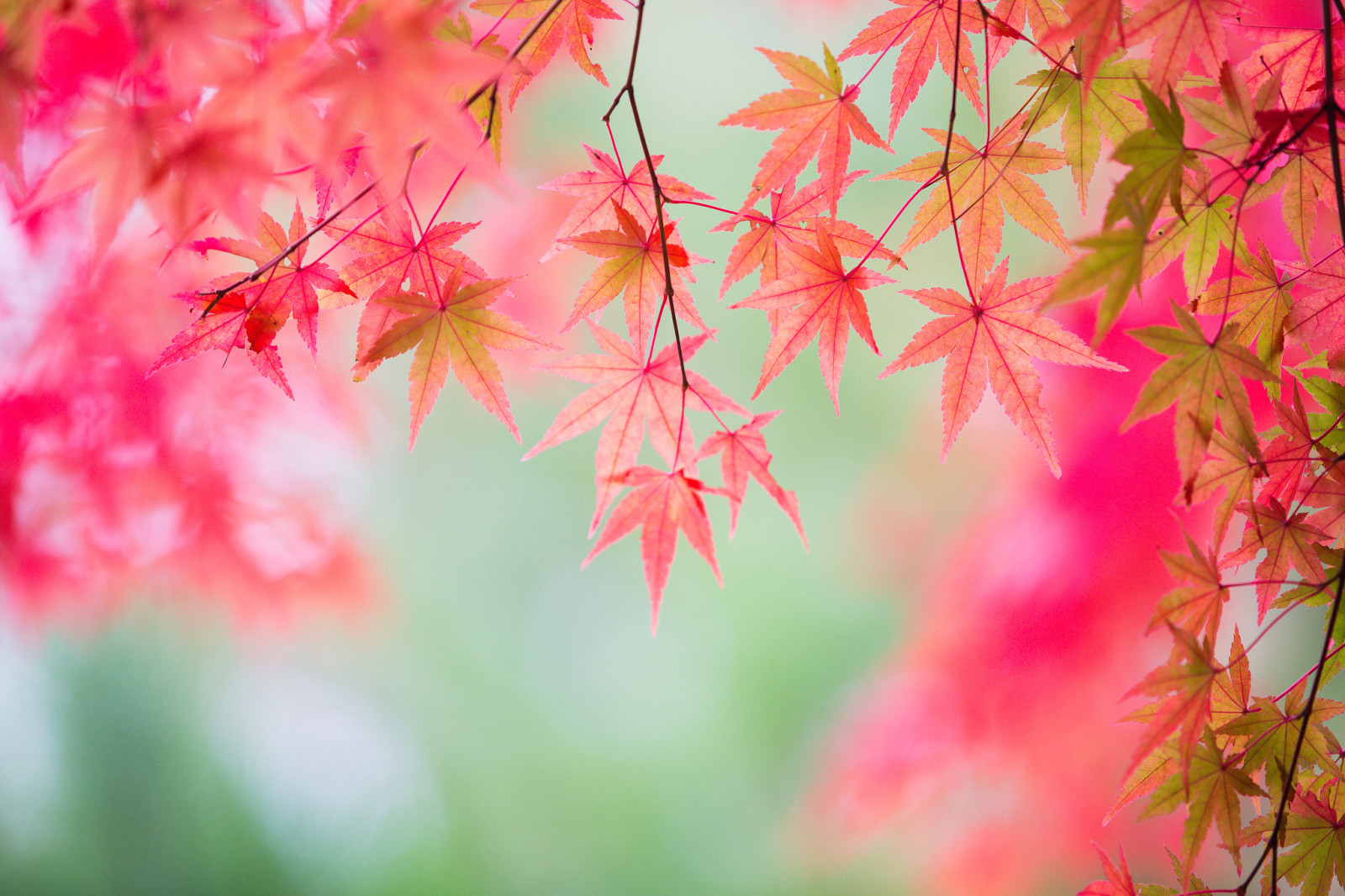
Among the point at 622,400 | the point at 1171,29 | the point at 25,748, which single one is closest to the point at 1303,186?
the point at 1171,29

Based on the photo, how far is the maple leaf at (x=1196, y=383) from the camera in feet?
1.35

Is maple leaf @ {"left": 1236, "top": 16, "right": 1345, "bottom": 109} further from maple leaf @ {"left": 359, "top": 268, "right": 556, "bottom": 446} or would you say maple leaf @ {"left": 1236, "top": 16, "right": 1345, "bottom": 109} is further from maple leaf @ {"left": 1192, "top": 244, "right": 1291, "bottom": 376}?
maple leaf @ {"left": 359, "top": 268, "right": 556, "bottom": 446}

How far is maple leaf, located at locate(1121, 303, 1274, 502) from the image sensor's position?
0.41 m

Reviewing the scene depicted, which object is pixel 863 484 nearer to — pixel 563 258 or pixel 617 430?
pixel 563 258

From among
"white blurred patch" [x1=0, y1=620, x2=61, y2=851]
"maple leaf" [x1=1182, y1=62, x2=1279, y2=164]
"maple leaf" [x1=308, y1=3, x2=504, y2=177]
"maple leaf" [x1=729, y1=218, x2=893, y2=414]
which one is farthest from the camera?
"white blurred patch" [x1=0, y1=620, x2=61, y2=851]

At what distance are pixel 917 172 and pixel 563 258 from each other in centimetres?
183

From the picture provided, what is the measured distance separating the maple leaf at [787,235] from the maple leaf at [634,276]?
0.15 feet

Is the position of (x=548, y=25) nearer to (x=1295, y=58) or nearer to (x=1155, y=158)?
(x=1155, y=158)

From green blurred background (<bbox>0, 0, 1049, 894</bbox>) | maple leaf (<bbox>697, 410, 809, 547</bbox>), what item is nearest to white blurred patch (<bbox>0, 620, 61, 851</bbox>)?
green blurred background (<bbox>0, 0, 1049, 894</bbox>)

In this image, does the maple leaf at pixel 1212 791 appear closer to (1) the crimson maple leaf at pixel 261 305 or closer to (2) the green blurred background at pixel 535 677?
(1) the crimson maple leaf at pixel 261 305

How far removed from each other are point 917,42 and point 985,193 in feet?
0.47

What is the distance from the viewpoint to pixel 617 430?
57cm

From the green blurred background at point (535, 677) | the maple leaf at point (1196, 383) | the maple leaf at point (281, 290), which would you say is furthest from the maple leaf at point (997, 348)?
the green blurred background at point (535, 677)

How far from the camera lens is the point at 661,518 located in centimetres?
53
